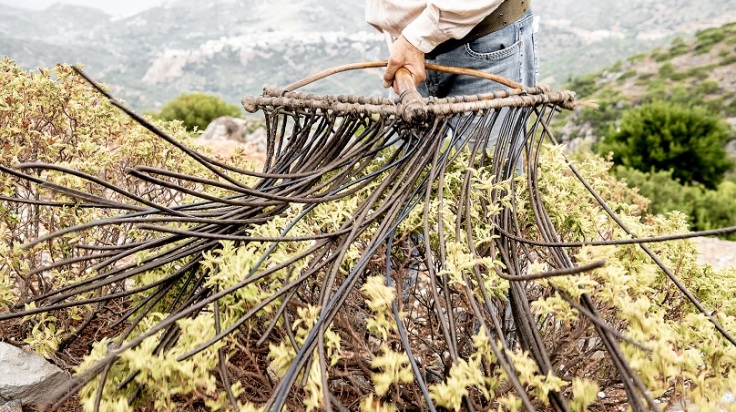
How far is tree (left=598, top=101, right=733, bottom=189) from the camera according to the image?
9906 mm

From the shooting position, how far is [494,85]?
74.5 inches

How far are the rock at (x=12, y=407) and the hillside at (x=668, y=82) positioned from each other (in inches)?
892

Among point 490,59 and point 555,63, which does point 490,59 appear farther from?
point 555,63

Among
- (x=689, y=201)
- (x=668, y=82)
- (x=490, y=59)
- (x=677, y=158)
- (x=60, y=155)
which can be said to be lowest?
(x=689, y=201)

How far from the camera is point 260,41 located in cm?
13175

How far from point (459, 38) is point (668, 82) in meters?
35.2

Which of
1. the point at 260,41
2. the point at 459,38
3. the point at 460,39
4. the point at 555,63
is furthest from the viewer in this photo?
the point at 260,41

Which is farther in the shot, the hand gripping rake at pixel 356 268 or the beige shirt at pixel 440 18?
the beige shirt at pixel 440 18

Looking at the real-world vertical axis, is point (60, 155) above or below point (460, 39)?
below

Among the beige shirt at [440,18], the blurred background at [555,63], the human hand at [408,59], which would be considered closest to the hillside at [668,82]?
the blurred background at [555,63]

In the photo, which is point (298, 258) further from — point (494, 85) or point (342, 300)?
point (494, 85)

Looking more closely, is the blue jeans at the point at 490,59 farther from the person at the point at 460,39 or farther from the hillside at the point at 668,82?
the hillside at the point at 668,82

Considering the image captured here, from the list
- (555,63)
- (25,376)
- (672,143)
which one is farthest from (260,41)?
(25,376)

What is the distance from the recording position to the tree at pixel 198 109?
52.4 feet
